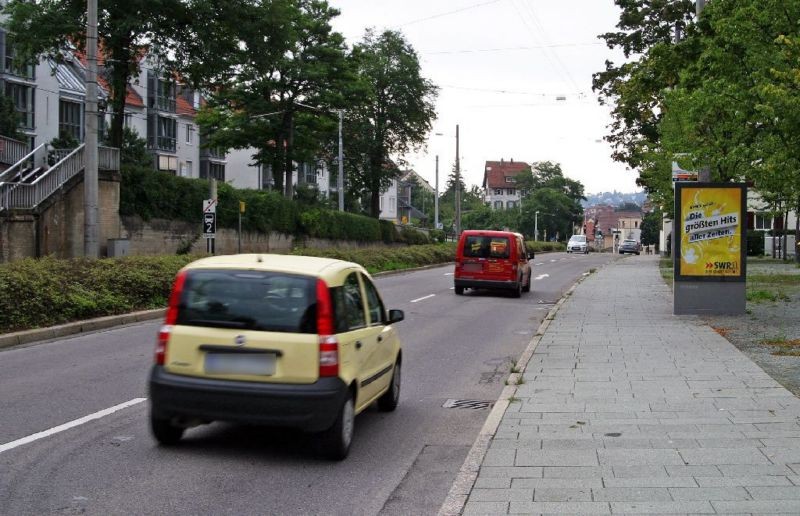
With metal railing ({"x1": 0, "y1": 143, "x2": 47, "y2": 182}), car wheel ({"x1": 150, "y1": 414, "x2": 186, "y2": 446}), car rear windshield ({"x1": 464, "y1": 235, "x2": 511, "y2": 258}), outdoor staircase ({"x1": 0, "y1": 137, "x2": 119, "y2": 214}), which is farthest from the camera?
metal railing ({"x1": 0, "y1": 143, "x2": 47, "y2": 182})

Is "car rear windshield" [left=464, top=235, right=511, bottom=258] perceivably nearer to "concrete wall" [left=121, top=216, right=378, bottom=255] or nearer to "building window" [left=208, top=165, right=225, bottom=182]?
"concrete wall" [left=121, top=216, right=378, bottom=255]

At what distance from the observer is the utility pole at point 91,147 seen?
2036 centimetres

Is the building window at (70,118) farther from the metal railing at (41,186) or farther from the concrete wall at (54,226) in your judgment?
the metal railing at (41,186)

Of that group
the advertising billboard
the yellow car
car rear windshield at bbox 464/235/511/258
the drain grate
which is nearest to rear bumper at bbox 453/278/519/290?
car rear windshield at bbox 464/235/511/258

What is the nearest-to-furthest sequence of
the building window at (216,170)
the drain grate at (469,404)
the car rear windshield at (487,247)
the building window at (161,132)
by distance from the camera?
1. the drain grate at (469,404)
2. the car rear windshield at (487,247)
3. the building window at (161,132)
4. the building window at (216,170)

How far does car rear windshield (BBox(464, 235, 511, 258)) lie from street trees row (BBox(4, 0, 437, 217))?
45.5 ft

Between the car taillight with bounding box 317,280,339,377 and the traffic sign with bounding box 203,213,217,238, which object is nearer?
the car taillight with bounding box 317,280,339,377

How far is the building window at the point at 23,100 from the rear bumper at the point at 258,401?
1800 inches

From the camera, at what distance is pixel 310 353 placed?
616 centimetres

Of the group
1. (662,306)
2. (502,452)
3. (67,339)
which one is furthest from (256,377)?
(662,306)

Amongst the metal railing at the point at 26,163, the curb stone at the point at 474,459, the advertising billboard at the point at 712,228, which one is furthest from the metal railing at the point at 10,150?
the curb stone at the point at 474,459

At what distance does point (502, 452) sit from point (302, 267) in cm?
211

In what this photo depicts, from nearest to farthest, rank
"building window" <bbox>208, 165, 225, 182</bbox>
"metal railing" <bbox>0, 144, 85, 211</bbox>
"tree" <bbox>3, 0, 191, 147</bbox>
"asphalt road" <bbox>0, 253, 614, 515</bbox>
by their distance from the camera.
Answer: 1. "asphalt road" <bbox>0, 253, 614, 515</bbox>
2. "metal railing" <bbox>0, 144, 85, 211</bbox>
3. "tree" <bbox>3, 0, 191, 147</bbox>
4. "building window" <bbox>208, 165, 225, 182</bbox>

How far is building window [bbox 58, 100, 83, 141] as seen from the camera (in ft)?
171
